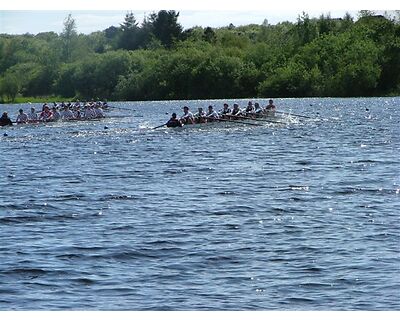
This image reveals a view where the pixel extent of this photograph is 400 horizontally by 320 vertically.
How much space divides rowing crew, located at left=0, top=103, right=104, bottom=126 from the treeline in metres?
15.6

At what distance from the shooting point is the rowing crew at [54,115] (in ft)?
123

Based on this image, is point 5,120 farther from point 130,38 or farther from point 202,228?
point 130,38

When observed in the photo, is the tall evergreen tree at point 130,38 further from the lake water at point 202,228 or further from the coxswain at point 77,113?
the lake water at point 202,228

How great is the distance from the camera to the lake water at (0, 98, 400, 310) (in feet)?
33.2

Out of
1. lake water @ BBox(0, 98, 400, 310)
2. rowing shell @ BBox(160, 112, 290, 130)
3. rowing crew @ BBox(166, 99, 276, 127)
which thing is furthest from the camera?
rowing shell @ BBox(160, 112, 290, 130)

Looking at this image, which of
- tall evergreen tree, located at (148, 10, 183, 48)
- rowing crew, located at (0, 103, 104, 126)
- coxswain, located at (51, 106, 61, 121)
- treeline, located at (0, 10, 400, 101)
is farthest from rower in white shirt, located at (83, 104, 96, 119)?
tall evergreen tree, located at (148, 10, 183, 48)

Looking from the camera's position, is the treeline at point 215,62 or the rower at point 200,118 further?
the treeline at point 215,62

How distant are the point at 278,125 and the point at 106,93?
35.6 m

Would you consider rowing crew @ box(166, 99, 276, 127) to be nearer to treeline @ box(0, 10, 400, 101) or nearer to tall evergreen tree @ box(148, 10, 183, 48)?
treeline @ box(0, 10, 400, 101)

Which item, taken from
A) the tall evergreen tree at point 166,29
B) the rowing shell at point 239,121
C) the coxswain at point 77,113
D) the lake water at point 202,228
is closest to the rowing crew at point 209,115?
the rowing shell at point 239,121

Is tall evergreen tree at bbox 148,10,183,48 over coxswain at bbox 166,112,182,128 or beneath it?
over

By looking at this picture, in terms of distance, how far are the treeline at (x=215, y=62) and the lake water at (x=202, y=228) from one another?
35.7 metres

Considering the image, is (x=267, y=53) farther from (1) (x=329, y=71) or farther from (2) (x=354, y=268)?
(2) (x=354, y=268)

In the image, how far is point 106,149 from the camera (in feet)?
92.9
